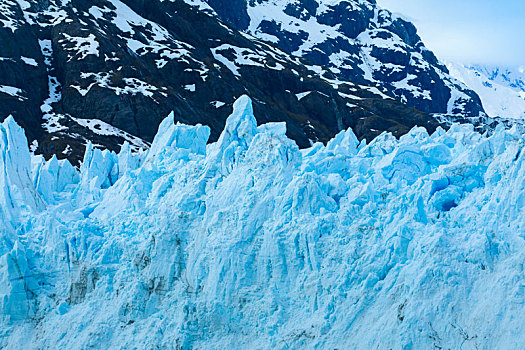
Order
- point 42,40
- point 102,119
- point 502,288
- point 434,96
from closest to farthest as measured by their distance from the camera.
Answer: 1. point 502,288
2. point 102,119
3. point 42,40
4. point 434,96

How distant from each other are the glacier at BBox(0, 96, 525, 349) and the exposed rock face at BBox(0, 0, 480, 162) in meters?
47.7

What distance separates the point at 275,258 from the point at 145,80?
74600 mm

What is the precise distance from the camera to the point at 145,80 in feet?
300

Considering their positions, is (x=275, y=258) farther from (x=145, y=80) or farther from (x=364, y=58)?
(x=364, y=58)

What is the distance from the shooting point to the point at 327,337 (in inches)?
755

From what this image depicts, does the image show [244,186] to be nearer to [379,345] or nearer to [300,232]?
[300,232]

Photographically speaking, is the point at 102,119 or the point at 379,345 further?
the point at 102,119

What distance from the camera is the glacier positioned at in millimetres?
18891

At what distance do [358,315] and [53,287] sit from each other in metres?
10.9

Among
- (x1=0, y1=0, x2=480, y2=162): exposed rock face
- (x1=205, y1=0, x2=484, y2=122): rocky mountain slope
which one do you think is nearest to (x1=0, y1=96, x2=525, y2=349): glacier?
(x1=0, y1=0, x2=480, y2=162): exposed rock face

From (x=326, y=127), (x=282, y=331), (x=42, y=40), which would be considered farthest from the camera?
(x=326, y=127)

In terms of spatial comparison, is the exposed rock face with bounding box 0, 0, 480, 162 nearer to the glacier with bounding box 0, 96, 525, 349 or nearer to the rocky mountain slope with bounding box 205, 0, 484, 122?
the rocky mountain slope with bounding box 205, 0, 484, 122

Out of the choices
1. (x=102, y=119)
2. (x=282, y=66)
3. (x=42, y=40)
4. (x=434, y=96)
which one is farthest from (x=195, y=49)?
(x=434, y=96)

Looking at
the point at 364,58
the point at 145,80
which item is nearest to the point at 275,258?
the point at 145,80
